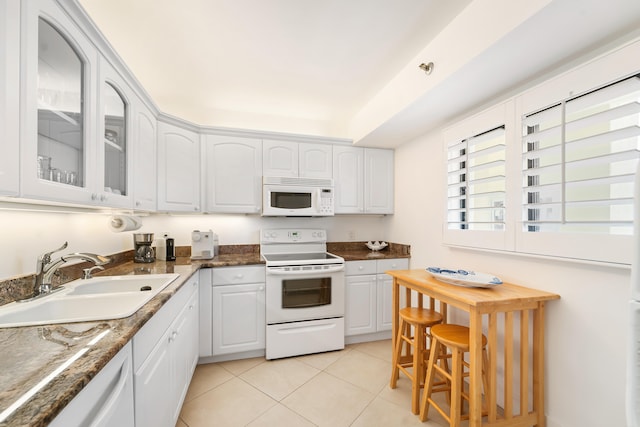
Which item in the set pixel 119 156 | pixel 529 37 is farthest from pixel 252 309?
pixel 529 37

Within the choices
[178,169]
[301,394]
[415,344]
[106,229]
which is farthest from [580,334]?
[106,229]

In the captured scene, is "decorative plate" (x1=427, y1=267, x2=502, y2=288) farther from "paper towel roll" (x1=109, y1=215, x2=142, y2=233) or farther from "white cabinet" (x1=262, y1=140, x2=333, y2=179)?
"paper towel roll" (x1=109, y1=215, x2=142, y2=233)

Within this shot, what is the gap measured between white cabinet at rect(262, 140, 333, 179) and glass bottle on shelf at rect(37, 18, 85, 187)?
1708 mm

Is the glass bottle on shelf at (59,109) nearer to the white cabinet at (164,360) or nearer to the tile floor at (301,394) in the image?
the white cabinet at (164,360)

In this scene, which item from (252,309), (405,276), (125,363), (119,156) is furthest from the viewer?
(252,309)

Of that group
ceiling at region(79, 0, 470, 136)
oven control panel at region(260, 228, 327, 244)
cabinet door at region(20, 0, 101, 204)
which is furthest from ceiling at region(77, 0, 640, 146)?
oven control panel at region(260, 228, 327, 244)

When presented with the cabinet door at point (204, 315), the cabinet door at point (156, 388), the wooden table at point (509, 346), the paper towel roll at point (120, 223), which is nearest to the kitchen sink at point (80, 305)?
the cabinet door at point (156, 388)

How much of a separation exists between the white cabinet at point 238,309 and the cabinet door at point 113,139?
Answer: 41.0 inches

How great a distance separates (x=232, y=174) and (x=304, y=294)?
1.42 m

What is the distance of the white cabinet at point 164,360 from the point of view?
110cm

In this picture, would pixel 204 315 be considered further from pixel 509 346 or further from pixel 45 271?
pixel 509 346

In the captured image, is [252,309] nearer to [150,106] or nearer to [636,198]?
[150,106]

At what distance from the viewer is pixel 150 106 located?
2.16 m

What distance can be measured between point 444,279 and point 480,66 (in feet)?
4.35
